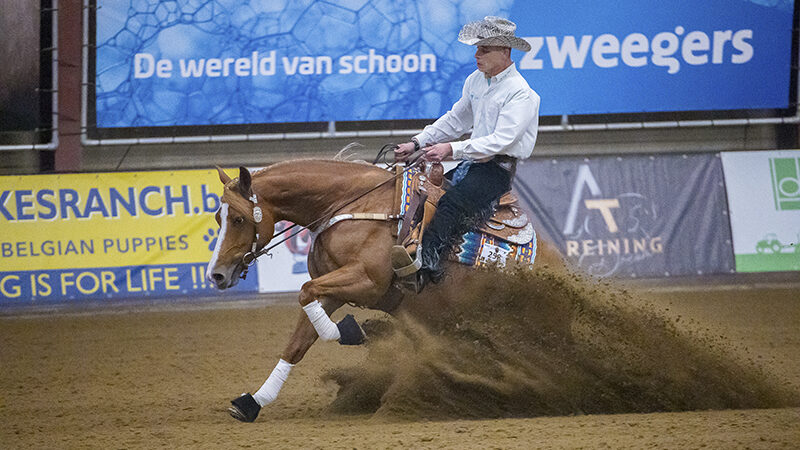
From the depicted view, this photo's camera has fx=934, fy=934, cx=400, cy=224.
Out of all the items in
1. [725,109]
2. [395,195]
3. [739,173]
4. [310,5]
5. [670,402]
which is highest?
[310,5]

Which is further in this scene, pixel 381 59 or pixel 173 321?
pixel 381 59

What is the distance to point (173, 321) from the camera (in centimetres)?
Answer: 1097

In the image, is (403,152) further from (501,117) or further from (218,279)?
(218,279)

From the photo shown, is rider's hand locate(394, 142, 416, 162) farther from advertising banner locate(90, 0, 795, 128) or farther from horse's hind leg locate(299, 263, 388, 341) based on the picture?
advertising banner locate(90, 0, 795, 128)

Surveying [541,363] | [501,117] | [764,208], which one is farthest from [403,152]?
[764,208]

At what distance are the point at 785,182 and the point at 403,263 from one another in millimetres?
8213

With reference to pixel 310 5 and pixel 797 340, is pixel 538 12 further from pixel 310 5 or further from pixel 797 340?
pixel 797 340

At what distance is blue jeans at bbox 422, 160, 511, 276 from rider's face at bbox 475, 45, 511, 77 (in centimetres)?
64

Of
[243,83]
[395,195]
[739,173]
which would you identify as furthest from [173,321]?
A: [739,173]

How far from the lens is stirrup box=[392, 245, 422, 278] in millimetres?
6105

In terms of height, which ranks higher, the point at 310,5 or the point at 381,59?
the point at 310,5

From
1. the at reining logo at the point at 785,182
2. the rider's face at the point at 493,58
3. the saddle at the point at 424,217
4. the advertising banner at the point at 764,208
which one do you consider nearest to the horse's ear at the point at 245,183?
the saddle at the point at 424,217

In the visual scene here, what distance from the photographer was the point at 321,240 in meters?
6.41

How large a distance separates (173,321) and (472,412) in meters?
5.75
